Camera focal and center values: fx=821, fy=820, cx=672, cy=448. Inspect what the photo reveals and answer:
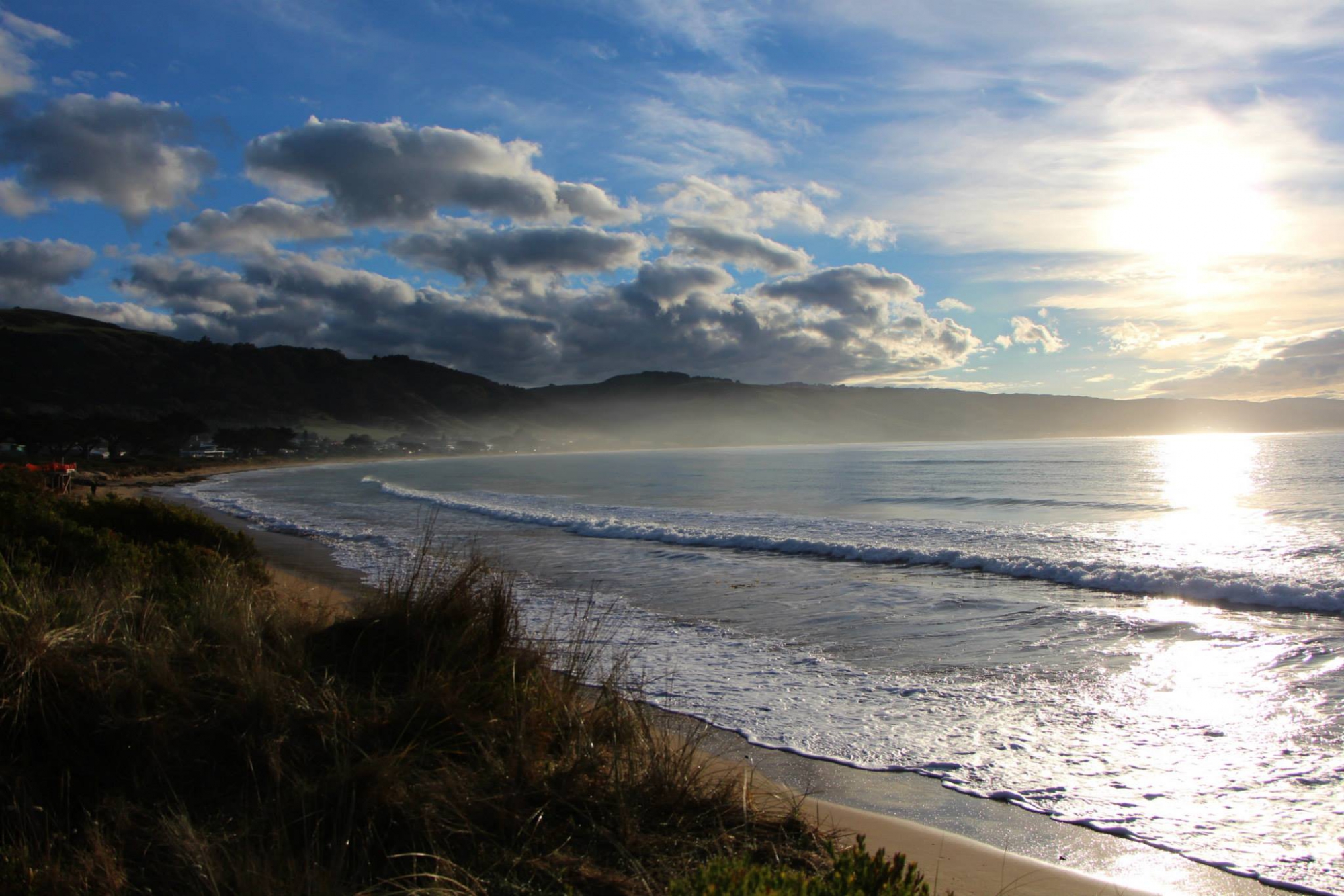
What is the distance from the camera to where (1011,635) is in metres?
9.36

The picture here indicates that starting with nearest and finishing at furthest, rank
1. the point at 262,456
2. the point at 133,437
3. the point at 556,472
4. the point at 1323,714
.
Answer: the point at 1323,714 < the point at 556,472 < the point at 133,437 < the point at 262,456

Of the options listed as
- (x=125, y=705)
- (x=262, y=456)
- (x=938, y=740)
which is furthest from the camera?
(x=262, y=456)

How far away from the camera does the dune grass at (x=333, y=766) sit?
3008 millimetres

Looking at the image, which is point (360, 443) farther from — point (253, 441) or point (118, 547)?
point (118, 547)

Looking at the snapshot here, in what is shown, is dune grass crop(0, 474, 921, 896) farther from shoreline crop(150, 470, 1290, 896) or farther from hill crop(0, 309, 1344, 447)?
hill crop(0, 309, 1344, 447)

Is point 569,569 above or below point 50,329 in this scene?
below

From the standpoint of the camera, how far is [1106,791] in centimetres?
483

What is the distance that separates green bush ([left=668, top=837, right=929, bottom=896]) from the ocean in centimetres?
233

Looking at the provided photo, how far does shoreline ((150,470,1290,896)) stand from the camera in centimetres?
376

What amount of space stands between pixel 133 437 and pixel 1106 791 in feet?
316

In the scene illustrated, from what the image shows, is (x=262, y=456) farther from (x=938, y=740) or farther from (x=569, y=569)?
A: (x=938, y=740)

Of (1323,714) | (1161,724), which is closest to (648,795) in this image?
(1161,724)

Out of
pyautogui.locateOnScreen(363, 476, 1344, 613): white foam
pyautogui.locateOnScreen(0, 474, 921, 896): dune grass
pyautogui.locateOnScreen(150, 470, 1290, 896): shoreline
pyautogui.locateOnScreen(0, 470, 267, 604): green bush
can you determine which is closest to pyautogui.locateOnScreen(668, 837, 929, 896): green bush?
pyautogui.locateOnScreen(0, 474, 921, 896): dune grass

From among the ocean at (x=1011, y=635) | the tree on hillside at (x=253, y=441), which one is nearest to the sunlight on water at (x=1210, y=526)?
the ocean at (x=1011, y=635)
